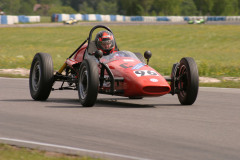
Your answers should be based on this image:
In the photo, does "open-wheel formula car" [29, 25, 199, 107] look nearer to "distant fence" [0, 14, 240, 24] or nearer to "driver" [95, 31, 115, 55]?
"driver" [95, 31, 115, 55]

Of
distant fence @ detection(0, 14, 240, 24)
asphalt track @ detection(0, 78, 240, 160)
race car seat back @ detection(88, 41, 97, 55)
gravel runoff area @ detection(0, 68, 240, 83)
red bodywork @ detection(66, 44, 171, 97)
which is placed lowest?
distant fence @ detection(0, 14, 240, 24)

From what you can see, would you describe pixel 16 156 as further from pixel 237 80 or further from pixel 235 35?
pixel 235 35

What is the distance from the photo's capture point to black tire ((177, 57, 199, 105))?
10727 millimetres

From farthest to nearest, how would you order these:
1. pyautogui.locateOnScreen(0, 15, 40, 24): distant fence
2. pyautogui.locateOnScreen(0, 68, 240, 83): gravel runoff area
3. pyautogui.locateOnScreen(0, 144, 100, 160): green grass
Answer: pyautogui.locateOnScreen(0, 15, 40, 24): distant fence < pyautogui.locateOnScreen(0, 68, 240, 83): gravel runoff area < pyautogui.locateOnScreen(0, 144, 100, 160): green grass

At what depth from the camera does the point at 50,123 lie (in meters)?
8.77

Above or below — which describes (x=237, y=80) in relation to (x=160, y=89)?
below

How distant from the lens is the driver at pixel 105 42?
12.2 meters

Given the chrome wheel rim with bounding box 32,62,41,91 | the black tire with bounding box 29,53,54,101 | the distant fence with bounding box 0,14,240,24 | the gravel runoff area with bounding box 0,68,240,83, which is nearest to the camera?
the black tire with bounding box 29,53,54,101

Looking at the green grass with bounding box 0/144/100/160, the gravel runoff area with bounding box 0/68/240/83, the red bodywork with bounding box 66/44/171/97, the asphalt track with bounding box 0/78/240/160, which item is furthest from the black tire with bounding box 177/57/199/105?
the gravel runoff area with bounding box 0/68/240/83

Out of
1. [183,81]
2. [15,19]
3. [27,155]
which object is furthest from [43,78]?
[15,19]

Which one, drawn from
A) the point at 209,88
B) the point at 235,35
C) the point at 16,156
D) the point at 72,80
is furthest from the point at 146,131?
the point at 235,35

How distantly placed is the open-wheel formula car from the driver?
286mm

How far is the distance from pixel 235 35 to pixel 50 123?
45.7 metres

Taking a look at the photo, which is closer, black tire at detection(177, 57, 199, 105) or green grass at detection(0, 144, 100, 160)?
green grass at detection(0, 144, 100, 160)
